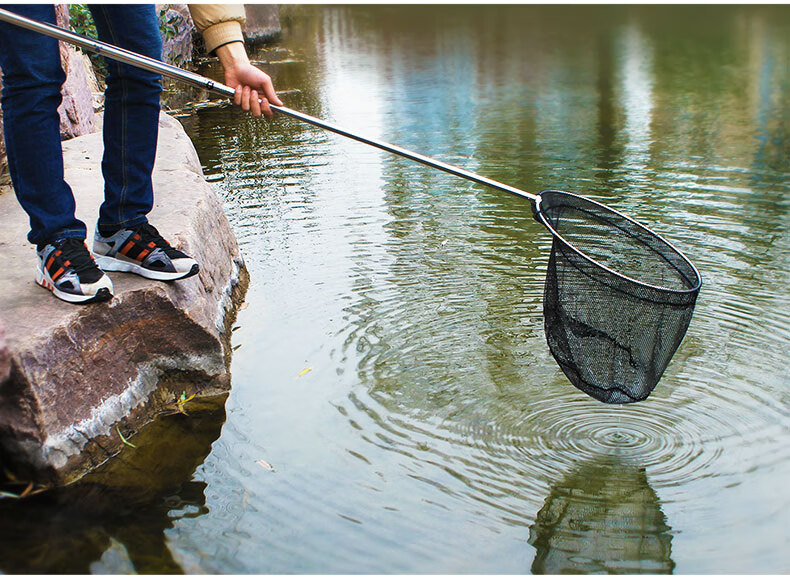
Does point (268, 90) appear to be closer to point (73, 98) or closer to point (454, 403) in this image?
point (454, 403)

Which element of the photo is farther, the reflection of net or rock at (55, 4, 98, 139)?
rock at (55, 4, 98, 139)

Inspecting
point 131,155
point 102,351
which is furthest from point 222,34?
point 102,351

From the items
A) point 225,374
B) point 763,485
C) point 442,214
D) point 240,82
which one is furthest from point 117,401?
point 442,214

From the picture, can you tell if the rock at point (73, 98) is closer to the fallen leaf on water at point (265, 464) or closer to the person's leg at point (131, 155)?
the person's leg at point (131, 155)

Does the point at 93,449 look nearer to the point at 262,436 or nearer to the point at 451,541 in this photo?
the point at 262,436

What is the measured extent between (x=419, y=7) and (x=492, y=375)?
24.3 metres

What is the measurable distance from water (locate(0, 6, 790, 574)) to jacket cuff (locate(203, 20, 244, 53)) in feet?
4.38

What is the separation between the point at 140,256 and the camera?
10.7 feet

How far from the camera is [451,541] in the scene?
8.20ft

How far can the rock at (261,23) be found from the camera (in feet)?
56.7

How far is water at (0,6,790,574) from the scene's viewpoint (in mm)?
2500

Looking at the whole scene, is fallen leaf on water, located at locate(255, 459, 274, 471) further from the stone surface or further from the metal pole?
the stone surface

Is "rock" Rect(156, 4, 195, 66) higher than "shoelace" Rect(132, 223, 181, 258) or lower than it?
higher

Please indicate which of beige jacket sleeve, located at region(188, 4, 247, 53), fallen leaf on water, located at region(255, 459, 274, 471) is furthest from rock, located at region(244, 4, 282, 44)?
fallen leaf on water, located at region(255, 459, 274, 471)
